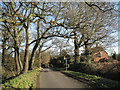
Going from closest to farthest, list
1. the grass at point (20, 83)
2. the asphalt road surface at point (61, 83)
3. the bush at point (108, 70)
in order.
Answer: the grass at point (20, 83), the asphalt road surface at point (61, 83), the bush at point (108, 70)

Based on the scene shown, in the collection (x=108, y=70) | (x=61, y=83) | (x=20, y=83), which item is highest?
(x=20, y=83)

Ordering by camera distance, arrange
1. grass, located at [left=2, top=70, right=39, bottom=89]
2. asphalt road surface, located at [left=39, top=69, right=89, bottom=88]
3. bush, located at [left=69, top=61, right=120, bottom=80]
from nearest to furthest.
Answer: grass, located at [left=2, top=70, right=39, bottom=89] < asphalt road surface, located at [left=39, top=69, right=89, bottom=88] < bush, located at [left=69, top=61, right=120, bottom=80]

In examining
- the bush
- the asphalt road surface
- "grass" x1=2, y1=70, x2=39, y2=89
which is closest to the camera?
"grass" x1=2, y1=70, x2=39, y2=89

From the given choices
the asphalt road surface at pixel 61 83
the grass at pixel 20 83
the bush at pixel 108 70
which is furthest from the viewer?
the bush at pixel 108 70

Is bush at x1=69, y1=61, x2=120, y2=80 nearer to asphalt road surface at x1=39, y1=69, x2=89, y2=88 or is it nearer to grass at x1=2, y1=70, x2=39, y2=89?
asphalt road surface at x1=39, y1=69, x2=89, y2=88

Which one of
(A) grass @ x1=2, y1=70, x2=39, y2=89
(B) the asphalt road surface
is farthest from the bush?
(A) grass @ x1=2, y1=70, x2=39, y2=89

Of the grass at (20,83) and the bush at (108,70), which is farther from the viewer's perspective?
the bush at (108,70)

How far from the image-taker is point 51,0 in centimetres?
1095

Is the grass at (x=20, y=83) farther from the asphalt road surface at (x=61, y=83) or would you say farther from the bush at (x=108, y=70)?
the bush at (x=108, y=70)

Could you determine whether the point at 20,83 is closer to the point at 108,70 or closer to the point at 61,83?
the point at 61,83

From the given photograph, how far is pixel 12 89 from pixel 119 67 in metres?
8.71

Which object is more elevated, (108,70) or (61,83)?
(108,70)

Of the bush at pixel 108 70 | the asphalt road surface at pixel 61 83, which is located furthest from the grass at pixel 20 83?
the bush at pixel 108 70

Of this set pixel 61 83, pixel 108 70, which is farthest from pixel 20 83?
pixel 108 70
